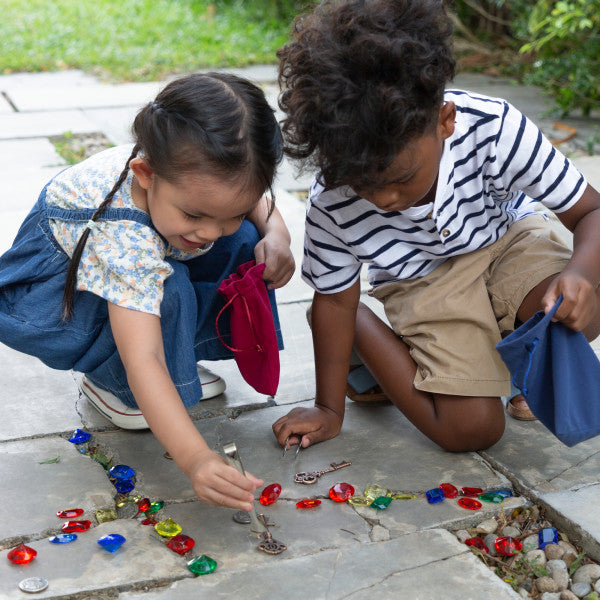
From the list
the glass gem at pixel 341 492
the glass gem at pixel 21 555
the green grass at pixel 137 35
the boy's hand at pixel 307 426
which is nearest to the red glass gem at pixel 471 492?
the glass gem at pixel 341 492

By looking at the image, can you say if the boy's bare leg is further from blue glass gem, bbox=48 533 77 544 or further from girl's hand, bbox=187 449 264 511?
blue glass gem, bbox=48 533 77 544

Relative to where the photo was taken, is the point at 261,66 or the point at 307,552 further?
the point at 261,66

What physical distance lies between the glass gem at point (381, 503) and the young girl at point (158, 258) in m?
0.35

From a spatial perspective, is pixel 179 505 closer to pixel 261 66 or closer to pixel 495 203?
pixel 495 203

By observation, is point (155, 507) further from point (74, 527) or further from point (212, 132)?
Result: point (212, 132)

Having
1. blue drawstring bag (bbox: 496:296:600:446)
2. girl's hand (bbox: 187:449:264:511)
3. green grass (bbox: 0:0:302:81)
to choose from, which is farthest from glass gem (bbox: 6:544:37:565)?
green grass (bbox: 0:0:302:81)

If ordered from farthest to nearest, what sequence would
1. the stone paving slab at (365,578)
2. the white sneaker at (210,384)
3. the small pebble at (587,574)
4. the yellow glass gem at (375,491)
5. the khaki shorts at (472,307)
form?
1. the white sneaker at (210,384)
2. the khaki shorts at (472,307)
3. the yellow glass gem at (375,491)
4. the small pebble at (587,574)
5. the stone paving slab at (365,578)

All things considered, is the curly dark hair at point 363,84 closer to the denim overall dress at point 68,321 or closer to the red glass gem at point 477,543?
the denim overall dress at point 68,321

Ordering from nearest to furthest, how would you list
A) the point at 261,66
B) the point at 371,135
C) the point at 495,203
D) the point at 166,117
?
the point at 371,135 < the point at 166,117 < the point at 495,203 < the point at 261,66

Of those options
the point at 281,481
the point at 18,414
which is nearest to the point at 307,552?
the point at 281,481

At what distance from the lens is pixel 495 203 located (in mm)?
2105

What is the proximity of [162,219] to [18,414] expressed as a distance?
0.70 m

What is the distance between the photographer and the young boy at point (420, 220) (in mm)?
1645

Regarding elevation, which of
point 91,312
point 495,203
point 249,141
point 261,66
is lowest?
point 261,66
